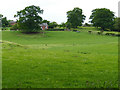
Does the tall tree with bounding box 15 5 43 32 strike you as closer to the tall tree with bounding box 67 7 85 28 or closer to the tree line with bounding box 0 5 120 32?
the tree line with bounding box 0 5 120 32

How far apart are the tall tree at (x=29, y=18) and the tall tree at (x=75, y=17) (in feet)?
131

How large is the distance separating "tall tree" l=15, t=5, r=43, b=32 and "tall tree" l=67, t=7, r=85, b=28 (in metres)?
39.9

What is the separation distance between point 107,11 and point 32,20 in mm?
55185

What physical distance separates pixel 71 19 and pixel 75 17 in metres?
3.34

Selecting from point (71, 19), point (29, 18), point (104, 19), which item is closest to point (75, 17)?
point (71, 19)

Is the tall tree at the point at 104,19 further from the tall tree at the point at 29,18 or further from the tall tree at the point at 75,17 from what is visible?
the tall tree at the point at 29,18

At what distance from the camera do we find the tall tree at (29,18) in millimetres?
83250

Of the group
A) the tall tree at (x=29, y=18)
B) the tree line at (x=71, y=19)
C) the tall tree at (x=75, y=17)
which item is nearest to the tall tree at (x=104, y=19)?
the tree line at (x=71, y=19)

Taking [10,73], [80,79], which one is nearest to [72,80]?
[80,79]

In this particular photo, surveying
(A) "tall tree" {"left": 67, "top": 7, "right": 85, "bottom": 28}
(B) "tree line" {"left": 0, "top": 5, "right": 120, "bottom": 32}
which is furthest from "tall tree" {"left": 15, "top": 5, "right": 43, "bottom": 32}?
(A) "tall tree" {"left": 67, "top": 7, "right": 85, "bottom": 28}

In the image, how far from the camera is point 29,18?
274 ft

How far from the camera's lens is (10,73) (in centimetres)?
984

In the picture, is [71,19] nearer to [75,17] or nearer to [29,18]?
[75,17]

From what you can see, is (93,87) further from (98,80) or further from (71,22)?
(71,22)
